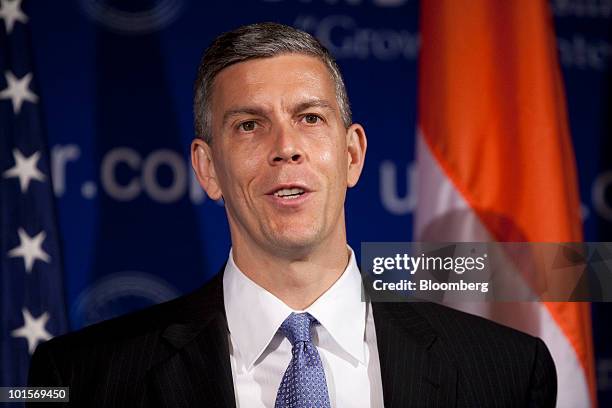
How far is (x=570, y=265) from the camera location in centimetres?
254

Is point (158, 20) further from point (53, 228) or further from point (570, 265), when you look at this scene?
point (570, 265)

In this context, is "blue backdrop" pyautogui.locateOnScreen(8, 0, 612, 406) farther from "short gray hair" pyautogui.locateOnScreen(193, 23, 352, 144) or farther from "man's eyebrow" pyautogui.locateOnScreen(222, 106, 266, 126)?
"man's eyebrow" pyautogui.locateOnScreen(222, 106, 266, 126)

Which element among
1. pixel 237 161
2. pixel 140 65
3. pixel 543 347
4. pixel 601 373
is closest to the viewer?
pixel 237 161

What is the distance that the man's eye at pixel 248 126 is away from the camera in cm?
195

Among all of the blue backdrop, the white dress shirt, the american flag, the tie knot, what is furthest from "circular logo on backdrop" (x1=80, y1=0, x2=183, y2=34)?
the tie knot

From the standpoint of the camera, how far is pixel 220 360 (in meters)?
1.88

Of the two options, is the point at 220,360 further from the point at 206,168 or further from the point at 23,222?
the point at 23,222

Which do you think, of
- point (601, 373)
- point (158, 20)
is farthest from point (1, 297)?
point (601, 373)

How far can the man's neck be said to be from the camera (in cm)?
194

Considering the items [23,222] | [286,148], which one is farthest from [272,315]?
[23,222]

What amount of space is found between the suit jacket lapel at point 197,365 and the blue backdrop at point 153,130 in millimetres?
733

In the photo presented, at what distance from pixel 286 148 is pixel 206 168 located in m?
0.30

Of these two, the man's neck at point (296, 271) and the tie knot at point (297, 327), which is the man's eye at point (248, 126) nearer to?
the man's neck at point (296, 271)

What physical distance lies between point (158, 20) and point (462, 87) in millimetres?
1065
